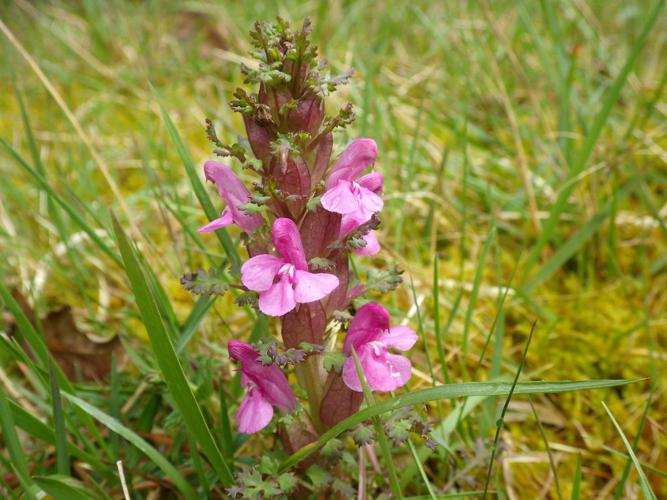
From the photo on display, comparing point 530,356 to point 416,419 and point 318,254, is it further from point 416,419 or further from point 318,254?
point 318,254

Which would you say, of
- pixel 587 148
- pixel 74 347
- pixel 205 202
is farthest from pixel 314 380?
pixel 587 148

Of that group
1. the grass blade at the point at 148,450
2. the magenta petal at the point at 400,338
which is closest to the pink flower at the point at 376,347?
the magenta petal at the point at 400,338

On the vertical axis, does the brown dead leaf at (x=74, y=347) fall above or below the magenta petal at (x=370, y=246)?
below

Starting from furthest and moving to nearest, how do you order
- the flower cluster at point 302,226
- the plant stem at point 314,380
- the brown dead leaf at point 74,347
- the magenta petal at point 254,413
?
1. the brown dead leaf at point 74,347
2. the plant stem at point 314,380
3. the magenta petal at point 254,413
4. the flower cluster at point 302,226

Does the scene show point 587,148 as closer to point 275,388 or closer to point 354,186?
point 354,186

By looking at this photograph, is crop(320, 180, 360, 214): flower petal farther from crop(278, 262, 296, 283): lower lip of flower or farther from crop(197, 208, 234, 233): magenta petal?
crop(197, 208, 234, 233): magenta petal

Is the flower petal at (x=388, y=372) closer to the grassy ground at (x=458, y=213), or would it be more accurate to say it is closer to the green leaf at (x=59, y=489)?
the grassy ground at (x=458, y=213)
